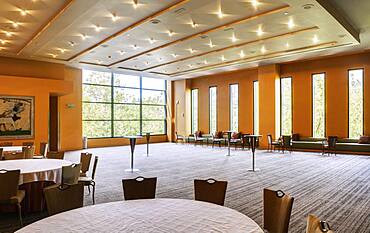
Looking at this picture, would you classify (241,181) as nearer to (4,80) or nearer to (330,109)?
(330,109)

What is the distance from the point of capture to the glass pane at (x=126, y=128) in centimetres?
1739

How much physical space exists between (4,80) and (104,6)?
22.7ft

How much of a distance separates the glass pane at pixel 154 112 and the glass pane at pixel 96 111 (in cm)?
253

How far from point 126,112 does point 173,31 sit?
31.0ft

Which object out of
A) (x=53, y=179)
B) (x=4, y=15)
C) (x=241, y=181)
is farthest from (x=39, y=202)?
(x=4, y=15)

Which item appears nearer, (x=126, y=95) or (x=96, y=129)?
(x=96, y=129)

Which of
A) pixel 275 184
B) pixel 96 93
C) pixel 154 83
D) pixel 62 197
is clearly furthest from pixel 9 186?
pixel 154 83

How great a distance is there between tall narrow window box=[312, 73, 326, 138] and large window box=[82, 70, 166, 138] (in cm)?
959

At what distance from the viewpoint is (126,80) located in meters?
17.9

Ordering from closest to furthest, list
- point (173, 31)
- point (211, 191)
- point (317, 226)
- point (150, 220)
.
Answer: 1. point (317, 226)
2. point (150, 220)
3. point (211, 191)
4. point (173, 31)

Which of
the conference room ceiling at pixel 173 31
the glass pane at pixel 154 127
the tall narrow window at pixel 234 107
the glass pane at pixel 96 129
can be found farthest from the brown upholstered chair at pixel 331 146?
the glass pane at pixel 96 129

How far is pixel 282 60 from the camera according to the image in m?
13.7

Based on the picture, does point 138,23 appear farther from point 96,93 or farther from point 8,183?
point 96,93

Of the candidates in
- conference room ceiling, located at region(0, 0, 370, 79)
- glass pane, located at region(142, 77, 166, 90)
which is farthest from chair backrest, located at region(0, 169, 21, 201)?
glass pane, located at region(142, 77, 166, 90)
